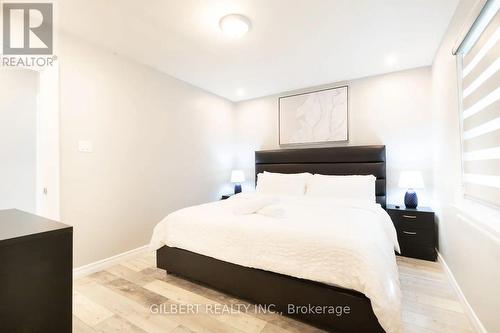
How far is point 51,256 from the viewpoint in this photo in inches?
37.0

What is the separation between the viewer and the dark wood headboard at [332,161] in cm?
319

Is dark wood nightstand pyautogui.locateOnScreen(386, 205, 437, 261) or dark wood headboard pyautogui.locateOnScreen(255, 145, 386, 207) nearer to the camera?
dark wood nightstand pyautogui.locateOnScreen(386, 205, 437, 261)

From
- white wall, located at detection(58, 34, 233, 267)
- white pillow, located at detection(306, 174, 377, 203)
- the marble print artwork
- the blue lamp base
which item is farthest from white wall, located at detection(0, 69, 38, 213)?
the blue lamp base

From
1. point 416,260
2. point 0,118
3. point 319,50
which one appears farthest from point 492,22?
point 0,118


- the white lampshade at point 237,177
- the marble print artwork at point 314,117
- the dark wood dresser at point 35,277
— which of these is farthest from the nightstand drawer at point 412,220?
the dark wood dresser at point 35,277

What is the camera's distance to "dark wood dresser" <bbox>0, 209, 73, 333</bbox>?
0.83 meters

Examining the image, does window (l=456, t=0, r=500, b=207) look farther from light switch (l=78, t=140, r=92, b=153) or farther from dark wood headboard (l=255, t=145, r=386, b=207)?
light switch (l=78, t=140, r=92, b=153)

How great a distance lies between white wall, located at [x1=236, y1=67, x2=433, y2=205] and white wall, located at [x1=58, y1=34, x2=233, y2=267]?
2.55 metres

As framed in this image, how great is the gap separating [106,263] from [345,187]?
299 centimetres

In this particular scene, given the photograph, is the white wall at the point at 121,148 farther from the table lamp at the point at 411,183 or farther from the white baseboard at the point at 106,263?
the table lamp at the point at 411,183

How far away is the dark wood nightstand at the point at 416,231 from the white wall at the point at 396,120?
0.48m

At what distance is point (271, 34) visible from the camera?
92.4 inches

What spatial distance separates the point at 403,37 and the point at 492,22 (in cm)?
112

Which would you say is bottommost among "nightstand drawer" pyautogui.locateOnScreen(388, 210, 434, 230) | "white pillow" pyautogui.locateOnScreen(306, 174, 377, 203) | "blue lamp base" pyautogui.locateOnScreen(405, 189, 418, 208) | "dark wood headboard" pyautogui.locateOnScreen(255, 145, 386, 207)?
"nightstand drawer" pyautogui.locateOnScreen(388, 210, 434, 230)
